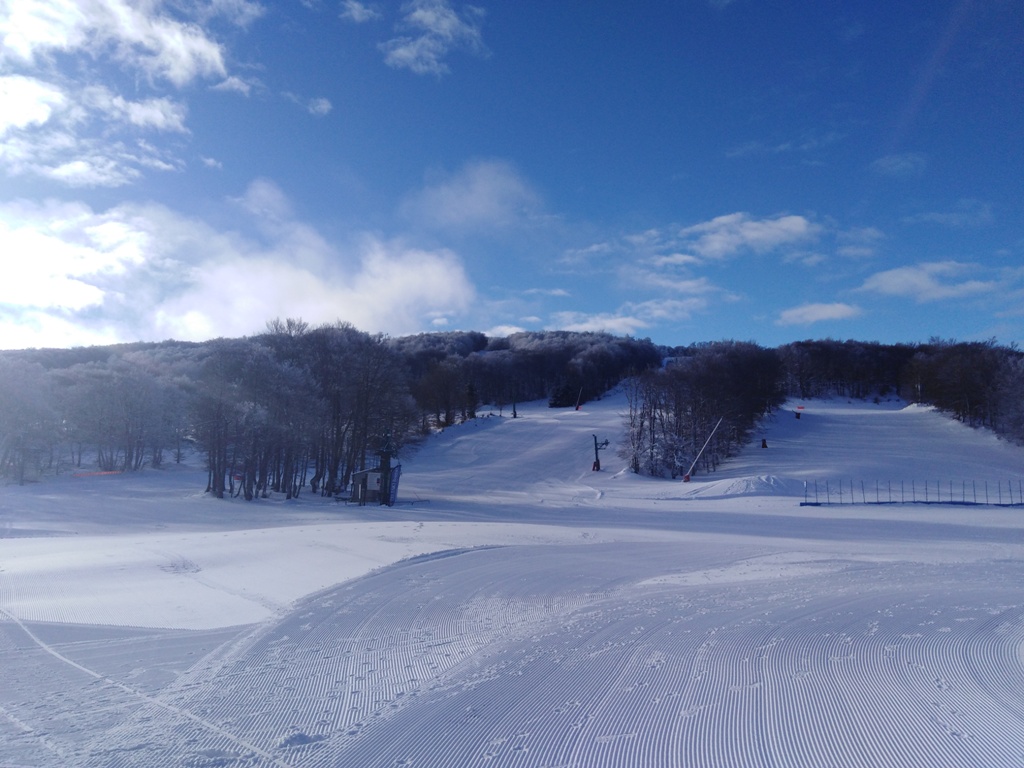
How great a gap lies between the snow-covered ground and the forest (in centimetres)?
2133

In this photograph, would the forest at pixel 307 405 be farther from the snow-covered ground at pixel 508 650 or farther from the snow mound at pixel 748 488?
the snow-covered ground at pixel 508 650

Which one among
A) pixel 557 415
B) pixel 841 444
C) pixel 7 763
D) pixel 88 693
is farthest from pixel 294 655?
pixel 557 415

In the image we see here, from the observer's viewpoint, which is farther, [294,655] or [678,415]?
[678,415]

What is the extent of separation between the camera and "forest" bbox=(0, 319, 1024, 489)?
131 ft

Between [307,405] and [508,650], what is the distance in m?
34.2

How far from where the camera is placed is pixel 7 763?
5152mm

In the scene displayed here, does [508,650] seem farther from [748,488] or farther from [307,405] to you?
[307,405]

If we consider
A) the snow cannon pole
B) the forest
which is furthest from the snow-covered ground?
the snow cannon pole

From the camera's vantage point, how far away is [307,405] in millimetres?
40156

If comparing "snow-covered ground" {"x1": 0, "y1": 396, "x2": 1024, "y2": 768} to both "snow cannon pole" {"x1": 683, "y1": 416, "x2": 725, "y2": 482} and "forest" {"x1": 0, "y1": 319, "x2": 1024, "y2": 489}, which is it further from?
"snow cannon pole" {"x1": 683, "y1": 416, "x2": 725, "y2": 482}

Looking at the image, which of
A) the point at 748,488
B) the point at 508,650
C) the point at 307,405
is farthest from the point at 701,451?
the point at 508,650

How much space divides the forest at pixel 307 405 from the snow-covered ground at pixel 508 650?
21326mm

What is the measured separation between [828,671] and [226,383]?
3757cm

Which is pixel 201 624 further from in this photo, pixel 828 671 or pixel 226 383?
pixel 226 383
